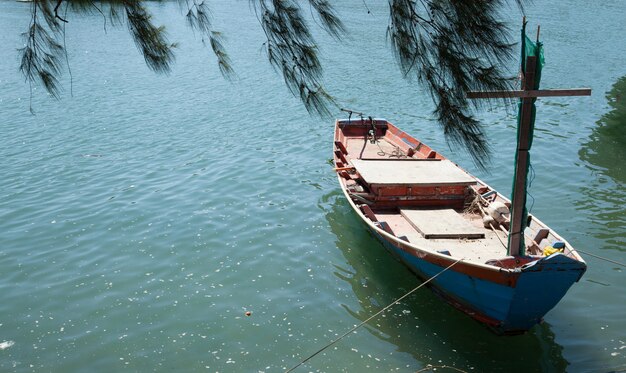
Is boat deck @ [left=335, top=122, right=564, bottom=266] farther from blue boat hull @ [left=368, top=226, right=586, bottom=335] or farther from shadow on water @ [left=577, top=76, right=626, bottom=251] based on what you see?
shadow on water @ [left=577, top=76, right=626, bottom=251]

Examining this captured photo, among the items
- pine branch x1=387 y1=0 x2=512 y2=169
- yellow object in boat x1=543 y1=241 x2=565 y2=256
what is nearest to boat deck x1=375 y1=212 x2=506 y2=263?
yellow object in boat x1=543 y1=241 x2=565 y2=256

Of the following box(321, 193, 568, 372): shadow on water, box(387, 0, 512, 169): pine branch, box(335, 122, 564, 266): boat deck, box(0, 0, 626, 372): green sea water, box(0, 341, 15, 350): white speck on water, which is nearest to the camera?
box(387, 0, 512, 169): pine branch

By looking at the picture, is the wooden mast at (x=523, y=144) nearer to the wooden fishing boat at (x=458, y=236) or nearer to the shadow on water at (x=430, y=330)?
the wooden fishing boat at (x=458, y=236)

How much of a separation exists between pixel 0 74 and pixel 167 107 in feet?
25.6

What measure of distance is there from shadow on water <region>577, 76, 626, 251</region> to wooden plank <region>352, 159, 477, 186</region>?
263 cm

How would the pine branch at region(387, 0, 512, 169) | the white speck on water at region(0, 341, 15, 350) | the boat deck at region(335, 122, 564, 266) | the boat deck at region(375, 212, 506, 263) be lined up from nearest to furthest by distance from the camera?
the pine branch at region(387, 0, 512, 169) → the white speck on water at region(0, 341, 15, 350) → the boat deck at region(375, 212, 506, 263) → the boat deck at region(335, 122, 564, 266)

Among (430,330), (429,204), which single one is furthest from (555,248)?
(429,204)

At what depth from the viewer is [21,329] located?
27.2 feet

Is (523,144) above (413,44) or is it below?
below

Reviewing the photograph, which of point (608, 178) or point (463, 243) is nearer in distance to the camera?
point (463, 243)

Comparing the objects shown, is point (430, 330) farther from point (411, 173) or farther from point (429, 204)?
point (411, 173)

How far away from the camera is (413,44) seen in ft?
17.3

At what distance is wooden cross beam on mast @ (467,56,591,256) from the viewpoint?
22.2ft

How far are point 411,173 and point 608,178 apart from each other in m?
5.22
